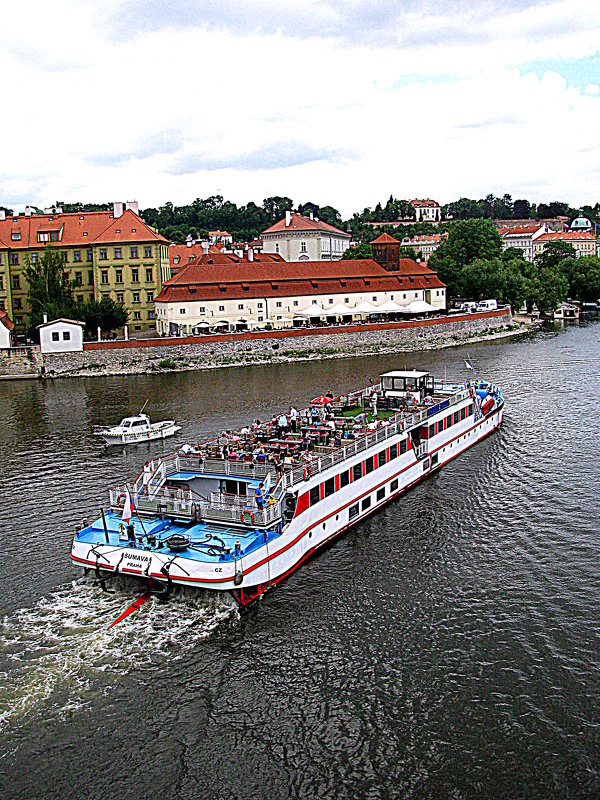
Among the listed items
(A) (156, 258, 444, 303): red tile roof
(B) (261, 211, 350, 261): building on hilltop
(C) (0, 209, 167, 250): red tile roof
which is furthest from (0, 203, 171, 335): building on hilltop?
(B) (261, 211, 350, 261): building on hilltop

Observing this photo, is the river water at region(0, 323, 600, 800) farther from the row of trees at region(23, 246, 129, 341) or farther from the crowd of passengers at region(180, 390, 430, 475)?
the row of trees at region(23, 246, 129, 341)

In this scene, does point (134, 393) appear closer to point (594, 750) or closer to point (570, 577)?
point (570, 577)

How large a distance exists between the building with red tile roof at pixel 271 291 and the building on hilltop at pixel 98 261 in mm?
3029

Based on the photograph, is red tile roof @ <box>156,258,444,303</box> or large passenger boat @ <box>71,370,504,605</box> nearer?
large passenger boat @ <box>71,370,504,605</box>

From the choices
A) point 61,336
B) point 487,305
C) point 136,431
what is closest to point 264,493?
point 136,431

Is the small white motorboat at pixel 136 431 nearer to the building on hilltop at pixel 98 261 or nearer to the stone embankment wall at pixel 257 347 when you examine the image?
the stone embankment wall at pixel 257 347

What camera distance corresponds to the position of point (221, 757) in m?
14.7

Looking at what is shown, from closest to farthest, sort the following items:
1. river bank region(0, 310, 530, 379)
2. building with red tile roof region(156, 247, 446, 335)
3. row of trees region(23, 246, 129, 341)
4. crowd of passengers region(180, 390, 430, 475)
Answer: crowd of passengers region(180, 390, 430, 475), river bank region(0, 310, 530, 379), row of trees region(23, 246, 129, 341), building with red tile roof region(156, 247, 446, 335)

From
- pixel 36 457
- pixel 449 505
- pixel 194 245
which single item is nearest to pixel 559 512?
pixel 449 505

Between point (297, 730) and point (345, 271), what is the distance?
69.7m

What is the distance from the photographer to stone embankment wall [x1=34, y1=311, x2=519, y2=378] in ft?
208

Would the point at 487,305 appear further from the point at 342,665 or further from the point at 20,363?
the point at 342,665

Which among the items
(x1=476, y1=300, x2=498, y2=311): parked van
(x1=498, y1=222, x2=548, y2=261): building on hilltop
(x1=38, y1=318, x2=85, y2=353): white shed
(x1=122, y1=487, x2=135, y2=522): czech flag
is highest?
(x1=498, y1=222, x2=548, y2=261): building on hilltop

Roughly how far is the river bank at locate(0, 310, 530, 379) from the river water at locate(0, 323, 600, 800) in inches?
1361
